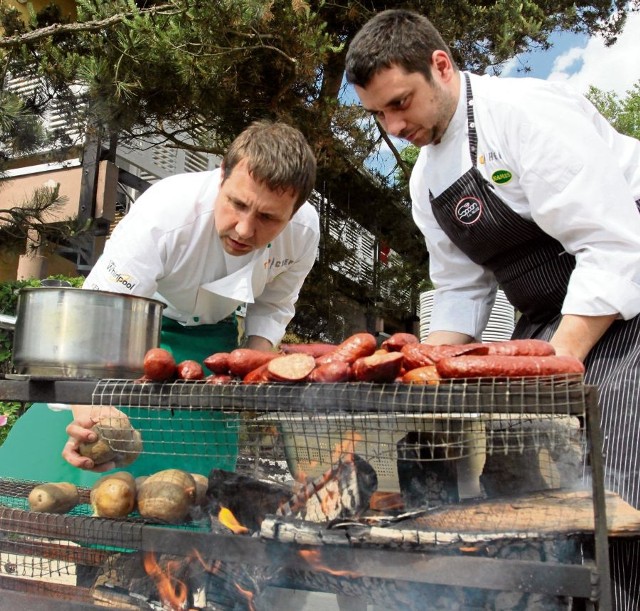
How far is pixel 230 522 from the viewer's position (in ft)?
6.57

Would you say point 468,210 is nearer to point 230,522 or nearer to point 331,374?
point 331,374

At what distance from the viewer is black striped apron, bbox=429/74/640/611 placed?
192 centimetres

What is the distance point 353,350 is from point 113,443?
110 centimetres

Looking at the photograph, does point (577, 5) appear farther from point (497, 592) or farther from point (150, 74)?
point (497, 592)

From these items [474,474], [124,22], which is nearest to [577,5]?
[124,22]

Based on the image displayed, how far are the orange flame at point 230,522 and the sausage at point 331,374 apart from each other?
0.52 m

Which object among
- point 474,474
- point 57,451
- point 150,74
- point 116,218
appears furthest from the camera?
point 116,218

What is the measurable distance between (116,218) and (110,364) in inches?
309

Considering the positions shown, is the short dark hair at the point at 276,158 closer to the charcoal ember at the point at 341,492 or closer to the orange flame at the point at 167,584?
the charcoal ember at the point at 341,492

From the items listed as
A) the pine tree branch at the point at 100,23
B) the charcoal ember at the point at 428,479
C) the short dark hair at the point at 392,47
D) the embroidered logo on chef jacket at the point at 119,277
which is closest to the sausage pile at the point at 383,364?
the charcoal ember at the point at 428,479

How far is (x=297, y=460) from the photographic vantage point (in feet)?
7.31

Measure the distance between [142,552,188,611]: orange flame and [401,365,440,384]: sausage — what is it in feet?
3.25

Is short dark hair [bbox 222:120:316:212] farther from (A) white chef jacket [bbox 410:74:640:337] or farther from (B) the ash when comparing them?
(B) the ash

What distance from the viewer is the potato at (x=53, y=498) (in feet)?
7.27
